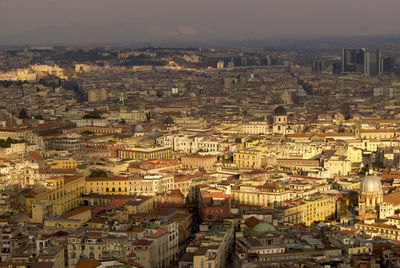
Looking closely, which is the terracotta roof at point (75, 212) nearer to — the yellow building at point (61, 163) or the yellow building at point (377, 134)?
the yellow building at point (61, 163)

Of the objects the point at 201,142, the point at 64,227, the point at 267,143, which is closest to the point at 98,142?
the point at 201,142

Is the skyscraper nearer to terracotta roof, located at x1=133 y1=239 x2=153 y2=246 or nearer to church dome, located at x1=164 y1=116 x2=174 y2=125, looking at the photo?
church dome, located at x1=164 y1=116 x2=174 y2=125

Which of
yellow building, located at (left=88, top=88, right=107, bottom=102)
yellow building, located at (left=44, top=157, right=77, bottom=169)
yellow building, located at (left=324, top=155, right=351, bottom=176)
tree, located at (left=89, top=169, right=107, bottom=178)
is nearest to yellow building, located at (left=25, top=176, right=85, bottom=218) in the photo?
tree, located at (left=89, top=169, right=107, bottom=178)

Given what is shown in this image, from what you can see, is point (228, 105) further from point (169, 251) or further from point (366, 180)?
point (169, 251)

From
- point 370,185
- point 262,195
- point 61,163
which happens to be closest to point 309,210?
point 262,195

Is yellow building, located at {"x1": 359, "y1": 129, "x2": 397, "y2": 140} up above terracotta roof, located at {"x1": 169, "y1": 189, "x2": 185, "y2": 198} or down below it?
below

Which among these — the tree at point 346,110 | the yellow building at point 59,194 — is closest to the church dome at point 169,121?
the tree at point 346,110
